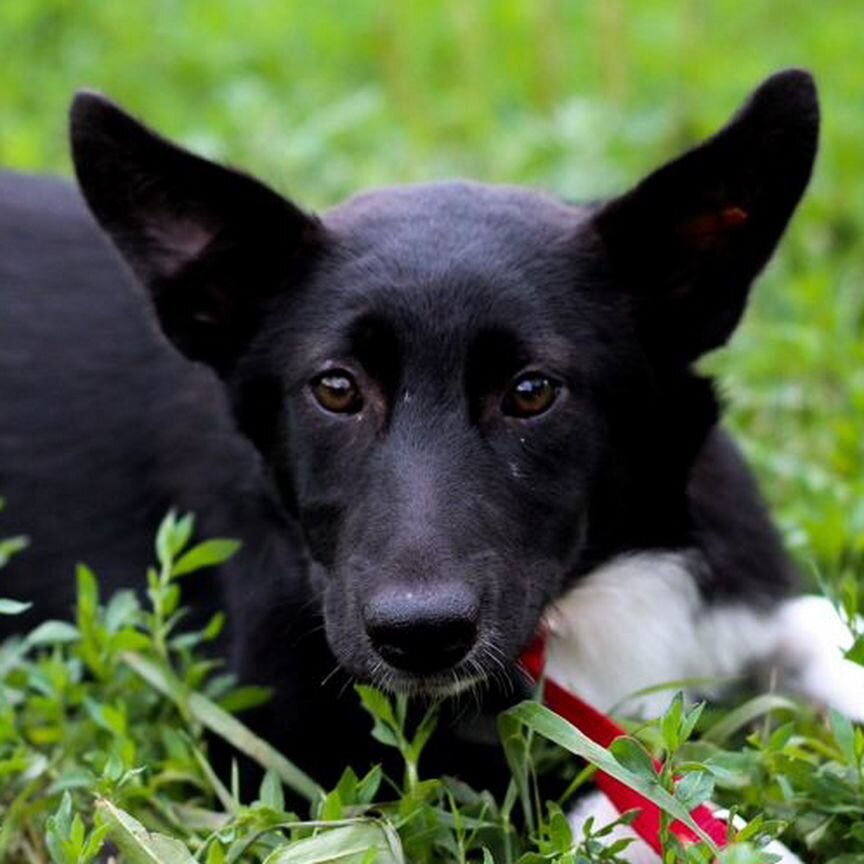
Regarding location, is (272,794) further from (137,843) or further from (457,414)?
(457,414)

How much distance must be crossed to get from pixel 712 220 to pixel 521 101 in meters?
4.43

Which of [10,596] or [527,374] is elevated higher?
[527,374]

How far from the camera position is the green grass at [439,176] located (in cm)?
334

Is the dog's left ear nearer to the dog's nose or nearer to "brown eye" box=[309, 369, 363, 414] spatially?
"brown eye" box=[309, 369, 363, 414]

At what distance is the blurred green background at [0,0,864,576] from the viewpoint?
18.7 feet

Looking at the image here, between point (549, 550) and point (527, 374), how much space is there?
1.03 feet

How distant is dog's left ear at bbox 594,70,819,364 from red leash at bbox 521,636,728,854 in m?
0.63

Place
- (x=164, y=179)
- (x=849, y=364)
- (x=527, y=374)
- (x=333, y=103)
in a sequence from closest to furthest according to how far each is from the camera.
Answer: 1. (x=527, y=374)
2. (x=164, y=179)
3. (x=849, y=364)
4. (x=333, y=103)

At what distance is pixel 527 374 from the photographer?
11.6ft

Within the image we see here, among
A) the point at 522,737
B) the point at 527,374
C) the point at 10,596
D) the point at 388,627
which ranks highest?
the point at 527,374

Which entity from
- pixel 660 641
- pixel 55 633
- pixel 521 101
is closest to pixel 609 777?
pixel 660 641

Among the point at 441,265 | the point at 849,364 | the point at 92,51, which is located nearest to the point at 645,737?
the point at 441,265

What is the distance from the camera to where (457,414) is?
347cm

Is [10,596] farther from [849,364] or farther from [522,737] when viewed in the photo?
[849,364]
